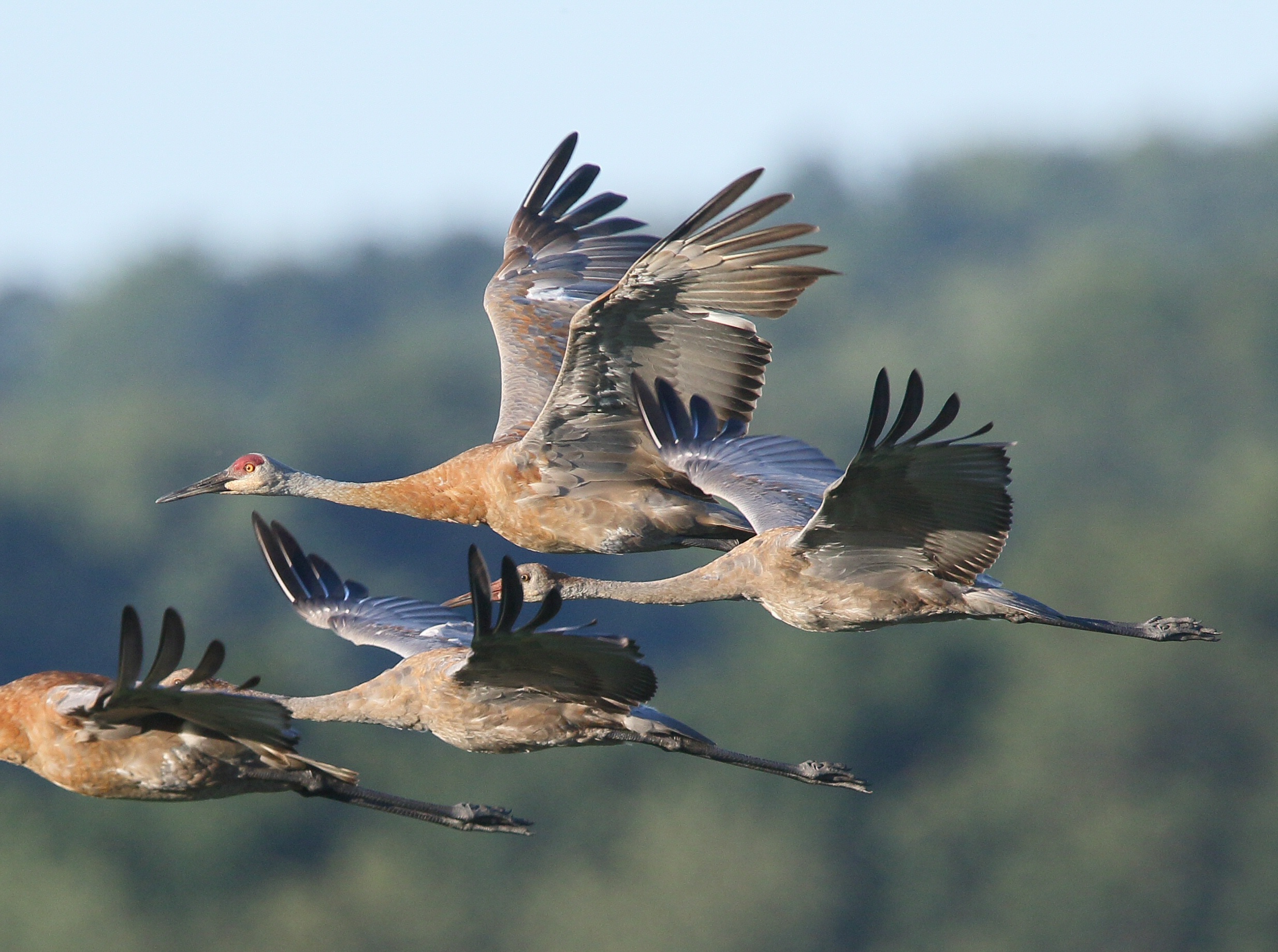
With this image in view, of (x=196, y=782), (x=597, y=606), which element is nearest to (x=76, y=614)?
(x=597, y=606)

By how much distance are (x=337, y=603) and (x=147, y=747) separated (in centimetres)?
332

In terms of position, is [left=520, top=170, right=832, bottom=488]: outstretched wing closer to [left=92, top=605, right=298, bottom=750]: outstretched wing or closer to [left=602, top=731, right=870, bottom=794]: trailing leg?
[left=602, top=731, right=870, bottom=794]: trailing leg

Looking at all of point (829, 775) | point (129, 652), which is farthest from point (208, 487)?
point (129, 652)

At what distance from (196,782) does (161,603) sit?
158 ft

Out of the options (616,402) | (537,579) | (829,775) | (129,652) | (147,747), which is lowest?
(829,775)

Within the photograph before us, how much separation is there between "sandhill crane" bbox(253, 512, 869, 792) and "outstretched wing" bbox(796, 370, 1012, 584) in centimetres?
118

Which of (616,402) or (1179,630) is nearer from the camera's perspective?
(1179,630)

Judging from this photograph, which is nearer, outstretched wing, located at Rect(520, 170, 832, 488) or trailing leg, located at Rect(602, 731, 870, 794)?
trailing leg, located at Rect(602, 731, 870, 794)

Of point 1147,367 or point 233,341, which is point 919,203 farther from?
point 1147,367

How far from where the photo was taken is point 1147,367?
6650cm

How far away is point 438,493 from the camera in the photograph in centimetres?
1256

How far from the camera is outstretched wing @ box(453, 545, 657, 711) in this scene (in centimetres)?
853

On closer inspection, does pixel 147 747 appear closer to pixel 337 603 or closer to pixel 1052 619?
pixel 337 603

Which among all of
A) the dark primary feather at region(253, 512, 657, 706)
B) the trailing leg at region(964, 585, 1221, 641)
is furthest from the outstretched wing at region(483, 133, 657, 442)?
the trailing leg at region(964, 585, 1221, 641)
